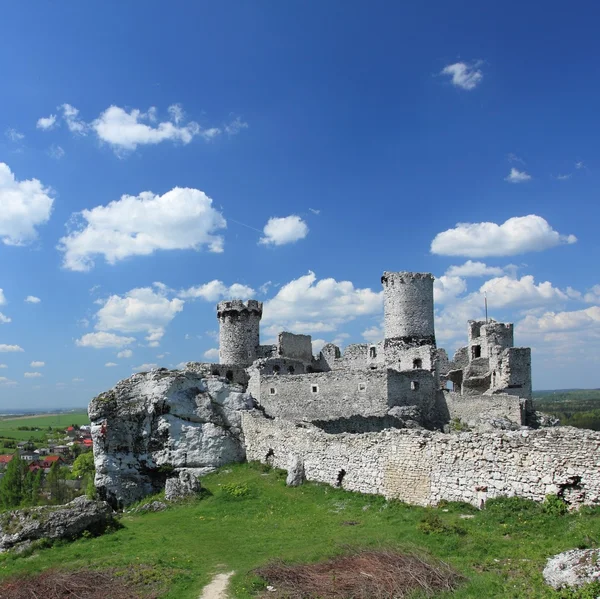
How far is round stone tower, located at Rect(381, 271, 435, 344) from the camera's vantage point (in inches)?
1416

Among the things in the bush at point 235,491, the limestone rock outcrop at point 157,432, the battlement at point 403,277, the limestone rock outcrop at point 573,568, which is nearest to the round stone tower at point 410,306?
the battlement at point 403,277

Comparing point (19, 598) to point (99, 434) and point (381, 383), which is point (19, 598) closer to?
point (99, 434)

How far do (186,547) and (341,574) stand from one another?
20.4ft

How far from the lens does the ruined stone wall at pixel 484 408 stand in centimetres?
2972

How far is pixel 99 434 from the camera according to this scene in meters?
27.6

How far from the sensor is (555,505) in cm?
1327

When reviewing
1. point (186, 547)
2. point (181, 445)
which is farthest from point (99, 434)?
point (186, 547)

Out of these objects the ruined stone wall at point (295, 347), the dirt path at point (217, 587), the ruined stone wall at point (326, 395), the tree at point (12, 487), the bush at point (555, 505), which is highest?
the ruined stone wall at point (295, 347)

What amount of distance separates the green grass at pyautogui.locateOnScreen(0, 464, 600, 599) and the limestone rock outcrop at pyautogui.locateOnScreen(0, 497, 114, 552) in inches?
22.8

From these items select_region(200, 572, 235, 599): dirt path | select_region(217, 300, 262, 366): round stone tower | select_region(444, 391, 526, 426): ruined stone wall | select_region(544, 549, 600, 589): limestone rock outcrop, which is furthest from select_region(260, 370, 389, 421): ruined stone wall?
select_region(544, 549, 600, 589): limestone rock outcrop

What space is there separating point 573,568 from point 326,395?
21.6 metres

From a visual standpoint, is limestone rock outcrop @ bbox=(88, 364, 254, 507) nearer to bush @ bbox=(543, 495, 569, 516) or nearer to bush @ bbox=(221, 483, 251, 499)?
bush @ bbox=(221, 483, 251, 499)

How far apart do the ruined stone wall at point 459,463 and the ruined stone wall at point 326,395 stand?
23.5 feet

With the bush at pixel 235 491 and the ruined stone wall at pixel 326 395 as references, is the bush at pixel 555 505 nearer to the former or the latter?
the bush at pixel 235 491
